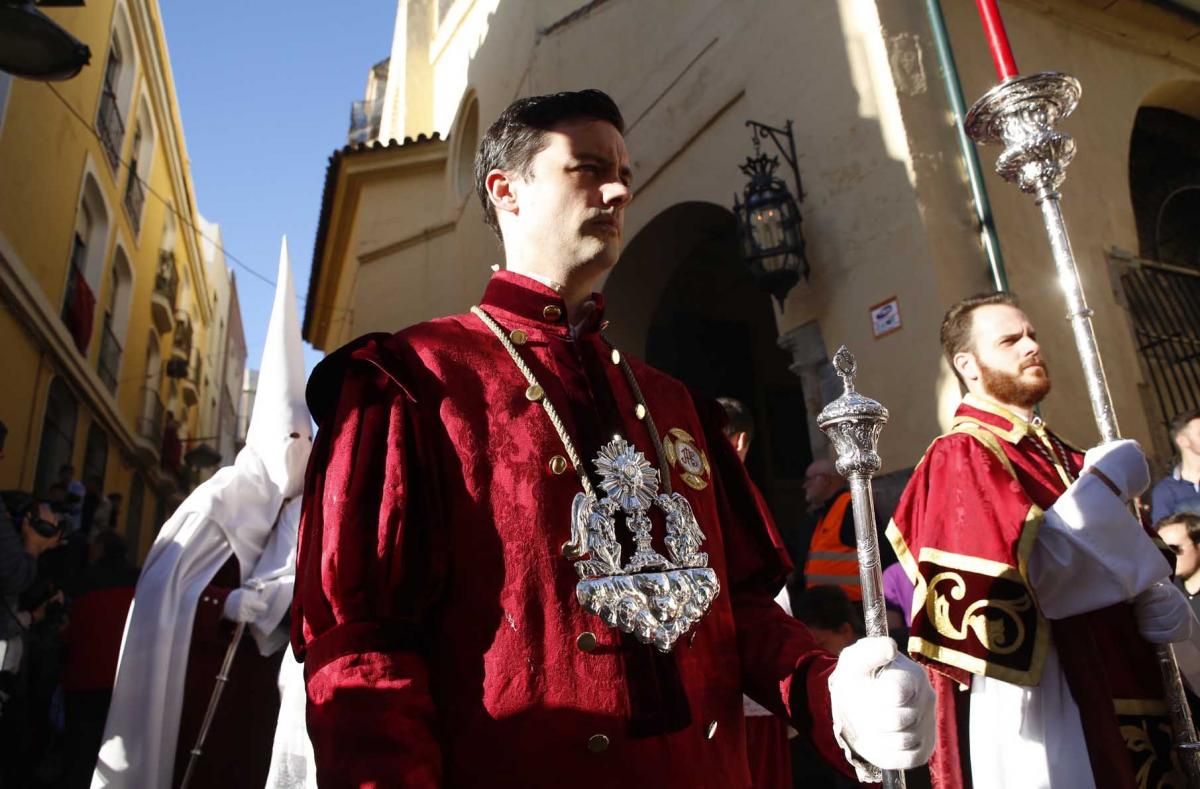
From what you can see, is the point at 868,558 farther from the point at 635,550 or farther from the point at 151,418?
the point at 151,418

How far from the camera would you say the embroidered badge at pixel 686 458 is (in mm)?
1721

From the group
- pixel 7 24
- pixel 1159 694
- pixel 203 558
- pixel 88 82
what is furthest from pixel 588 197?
pixel 88 82

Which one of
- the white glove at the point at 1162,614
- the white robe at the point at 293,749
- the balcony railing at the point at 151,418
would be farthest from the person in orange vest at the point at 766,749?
the balcony railing at the point at 151,418

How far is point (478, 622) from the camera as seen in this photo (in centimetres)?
139

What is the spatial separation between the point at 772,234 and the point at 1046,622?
383 centimetres

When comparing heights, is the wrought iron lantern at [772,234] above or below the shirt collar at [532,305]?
above

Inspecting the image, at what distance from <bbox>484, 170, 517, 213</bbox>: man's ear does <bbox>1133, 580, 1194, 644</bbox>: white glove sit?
196 centimetres

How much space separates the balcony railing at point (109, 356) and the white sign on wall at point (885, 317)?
1457 cm

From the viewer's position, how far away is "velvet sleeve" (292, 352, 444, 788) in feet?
3.96

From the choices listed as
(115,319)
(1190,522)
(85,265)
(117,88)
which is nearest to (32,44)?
(1190,522)

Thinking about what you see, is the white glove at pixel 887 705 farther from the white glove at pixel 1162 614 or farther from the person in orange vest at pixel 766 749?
the white glove at pixel 1162 614

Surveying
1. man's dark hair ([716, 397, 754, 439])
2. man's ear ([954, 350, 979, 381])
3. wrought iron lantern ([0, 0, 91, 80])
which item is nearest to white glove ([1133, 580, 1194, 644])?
man's ear ([954, 350, 979, 381])

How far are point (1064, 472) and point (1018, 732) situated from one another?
0.81 meters

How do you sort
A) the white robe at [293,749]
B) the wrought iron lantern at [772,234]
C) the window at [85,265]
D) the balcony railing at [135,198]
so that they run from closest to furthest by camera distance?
the white robe at [293,749], the wrought iron lantern at [772,234], the window at [85,265], the balcony railing at [135,198]
